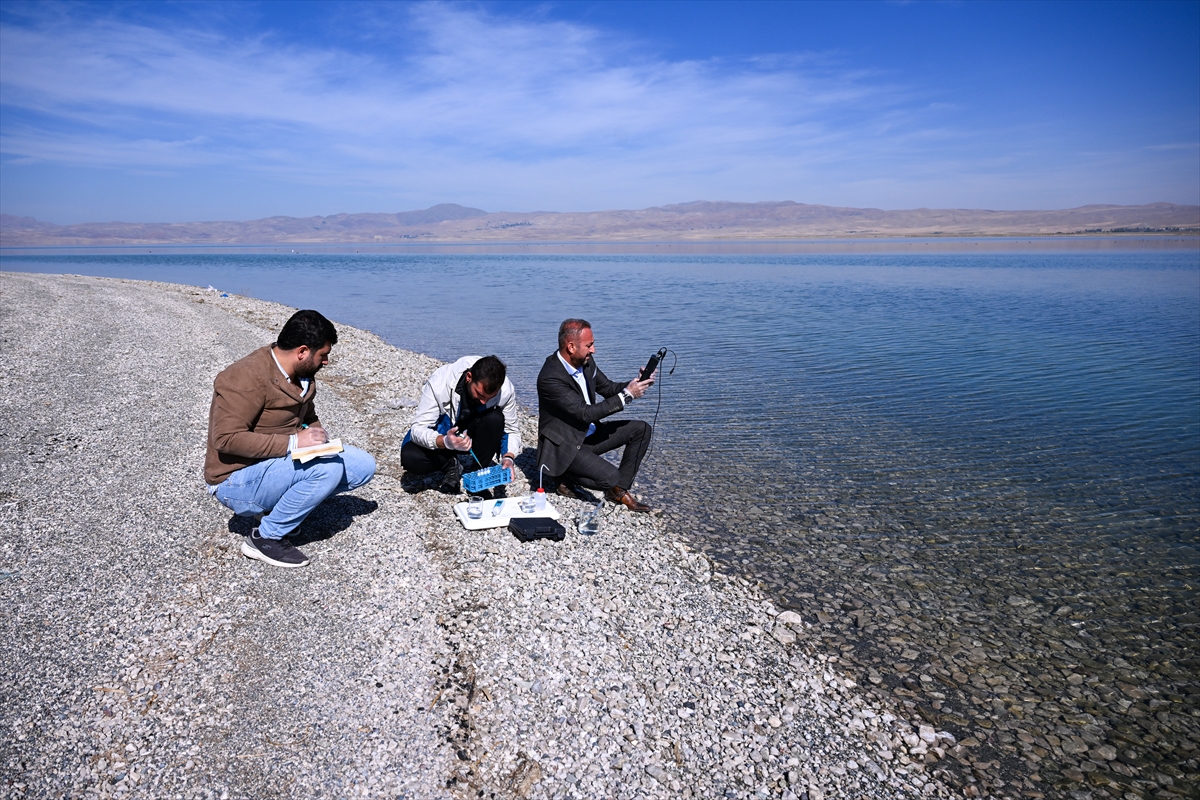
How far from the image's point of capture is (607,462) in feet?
24.1

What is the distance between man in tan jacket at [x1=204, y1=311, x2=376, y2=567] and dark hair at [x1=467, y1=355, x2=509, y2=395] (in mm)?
1150

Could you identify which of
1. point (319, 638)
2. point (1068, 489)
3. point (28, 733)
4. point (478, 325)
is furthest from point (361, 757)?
point (478, 325)

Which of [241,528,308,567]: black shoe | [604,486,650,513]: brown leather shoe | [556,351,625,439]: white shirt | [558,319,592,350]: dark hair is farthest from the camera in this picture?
[604,486,650,513]: brown leather shoe

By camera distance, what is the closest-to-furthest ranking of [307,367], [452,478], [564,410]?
[307,367]
[564,410]
[452,478]

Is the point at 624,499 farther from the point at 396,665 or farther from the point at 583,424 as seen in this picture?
the point at 396,665

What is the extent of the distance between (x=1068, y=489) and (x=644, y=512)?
558 centimetres

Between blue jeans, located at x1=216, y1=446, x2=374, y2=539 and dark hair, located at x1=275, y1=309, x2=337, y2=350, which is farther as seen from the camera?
blue jeans, located at x1=216, y1=446, x2=374, y2=539

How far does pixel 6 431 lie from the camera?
8.49 meters

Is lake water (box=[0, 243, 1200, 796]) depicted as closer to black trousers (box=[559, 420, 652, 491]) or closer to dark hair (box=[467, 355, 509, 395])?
black trousers (box=[559, 420, 652, 491])

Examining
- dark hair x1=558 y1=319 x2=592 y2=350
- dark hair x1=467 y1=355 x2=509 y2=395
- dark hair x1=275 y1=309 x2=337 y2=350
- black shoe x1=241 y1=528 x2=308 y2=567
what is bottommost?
black shoe x1=241 y1=528 x2=308 y2=567

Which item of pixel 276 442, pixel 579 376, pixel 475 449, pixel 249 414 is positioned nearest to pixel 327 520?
pixel 475 449

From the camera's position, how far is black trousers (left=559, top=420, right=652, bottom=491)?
7246 millimetres

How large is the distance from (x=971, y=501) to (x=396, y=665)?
7.05m

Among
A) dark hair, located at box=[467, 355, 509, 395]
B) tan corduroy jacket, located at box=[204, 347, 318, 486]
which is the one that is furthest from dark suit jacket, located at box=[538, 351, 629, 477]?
tan corduroy jacket, located at box=[204, 347, 318, 486]
